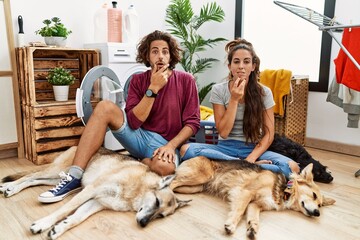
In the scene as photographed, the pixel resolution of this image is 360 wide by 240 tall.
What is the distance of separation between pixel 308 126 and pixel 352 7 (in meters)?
1.29

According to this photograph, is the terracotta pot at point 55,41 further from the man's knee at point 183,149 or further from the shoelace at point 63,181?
the man's knee at point 183,149

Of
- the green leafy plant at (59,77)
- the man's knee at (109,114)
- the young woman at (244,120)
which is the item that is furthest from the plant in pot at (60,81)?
the young woman at (244,120)

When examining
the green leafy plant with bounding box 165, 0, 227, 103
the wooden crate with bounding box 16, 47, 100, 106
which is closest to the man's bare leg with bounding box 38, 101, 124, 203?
the wooden crate with bounding box 16, 47, 100, 106

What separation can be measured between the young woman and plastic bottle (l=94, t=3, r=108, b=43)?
5.03 ft

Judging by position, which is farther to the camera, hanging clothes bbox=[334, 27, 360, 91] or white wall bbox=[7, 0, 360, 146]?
white wall bbox=[7, 0, 360, 146]

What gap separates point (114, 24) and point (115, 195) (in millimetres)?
2054

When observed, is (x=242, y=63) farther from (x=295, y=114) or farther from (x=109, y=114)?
(x=295, y=114)

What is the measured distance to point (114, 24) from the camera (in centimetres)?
320

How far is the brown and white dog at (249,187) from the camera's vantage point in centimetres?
178

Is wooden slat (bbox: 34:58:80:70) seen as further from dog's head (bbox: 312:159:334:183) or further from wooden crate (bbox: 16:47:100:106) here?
dog's head (bbox: 312:159:334:183)

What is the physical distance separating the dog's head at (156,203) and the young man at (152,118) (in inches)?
16.4

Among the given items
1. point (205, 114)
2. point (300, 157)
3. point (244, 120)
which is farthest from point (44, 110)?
point (300, 157)

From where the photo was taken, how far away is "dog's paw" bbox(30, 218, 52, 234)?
1533 millimetres

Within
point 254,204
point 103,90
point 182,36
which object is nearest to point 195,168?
point 254,204
